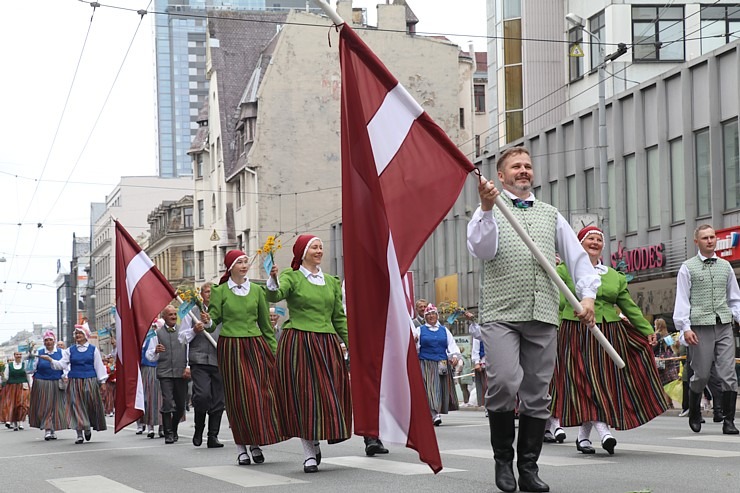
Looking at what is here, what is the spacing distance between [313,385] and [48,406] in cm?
1072

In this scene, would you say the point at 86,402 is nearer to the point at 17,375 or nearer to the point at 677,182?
the point at 17,375

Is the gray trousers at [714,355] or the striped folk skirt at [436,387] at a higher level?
the gray trousers at [714,355]

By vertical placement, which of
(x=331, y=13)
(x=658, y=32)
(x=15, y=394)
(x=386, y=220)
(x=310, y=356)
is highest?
(x=658, y=32)

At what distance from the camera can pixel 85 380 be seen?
20000mm

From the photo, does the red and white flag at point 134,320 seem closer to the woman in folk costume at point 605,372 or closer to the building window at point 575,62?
the woman in folk costume at point 605,372

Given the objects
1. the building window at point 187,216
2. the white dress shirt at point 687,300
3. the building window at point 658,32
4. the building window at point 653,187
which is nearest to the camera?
the white dress shirt at point 687,300

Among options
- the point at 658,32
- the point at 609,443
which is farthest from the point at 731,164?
the point at 609,443

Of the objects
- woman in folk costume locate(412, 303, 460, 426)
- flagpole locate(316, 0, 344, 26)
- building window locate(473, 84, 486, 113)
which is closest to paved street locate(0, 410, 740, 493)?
flagpole locate(316, 0, 344, 26)

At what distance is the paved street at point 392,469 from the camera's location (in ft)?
27.3

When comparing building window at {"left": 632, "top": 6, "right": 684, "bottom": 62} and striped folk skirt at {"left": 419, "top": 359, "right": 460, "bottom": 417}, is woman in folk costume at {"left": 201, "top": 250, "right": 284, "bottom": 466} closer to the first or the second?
striped folk skirt at {"left": 419, "top": 359, "right": 460, "bottom": 417}

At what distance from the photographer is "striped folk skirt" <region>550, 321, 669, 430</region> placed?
10570 mm

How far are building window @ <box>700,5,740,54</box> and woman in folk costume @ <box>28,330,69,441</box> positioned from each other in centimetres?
2297

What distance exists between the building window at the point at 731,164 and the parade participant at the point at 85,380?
49.4 ft

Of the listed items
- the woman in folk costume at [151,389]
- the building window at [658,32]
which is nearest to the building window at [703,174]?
the building window at [658,32]
